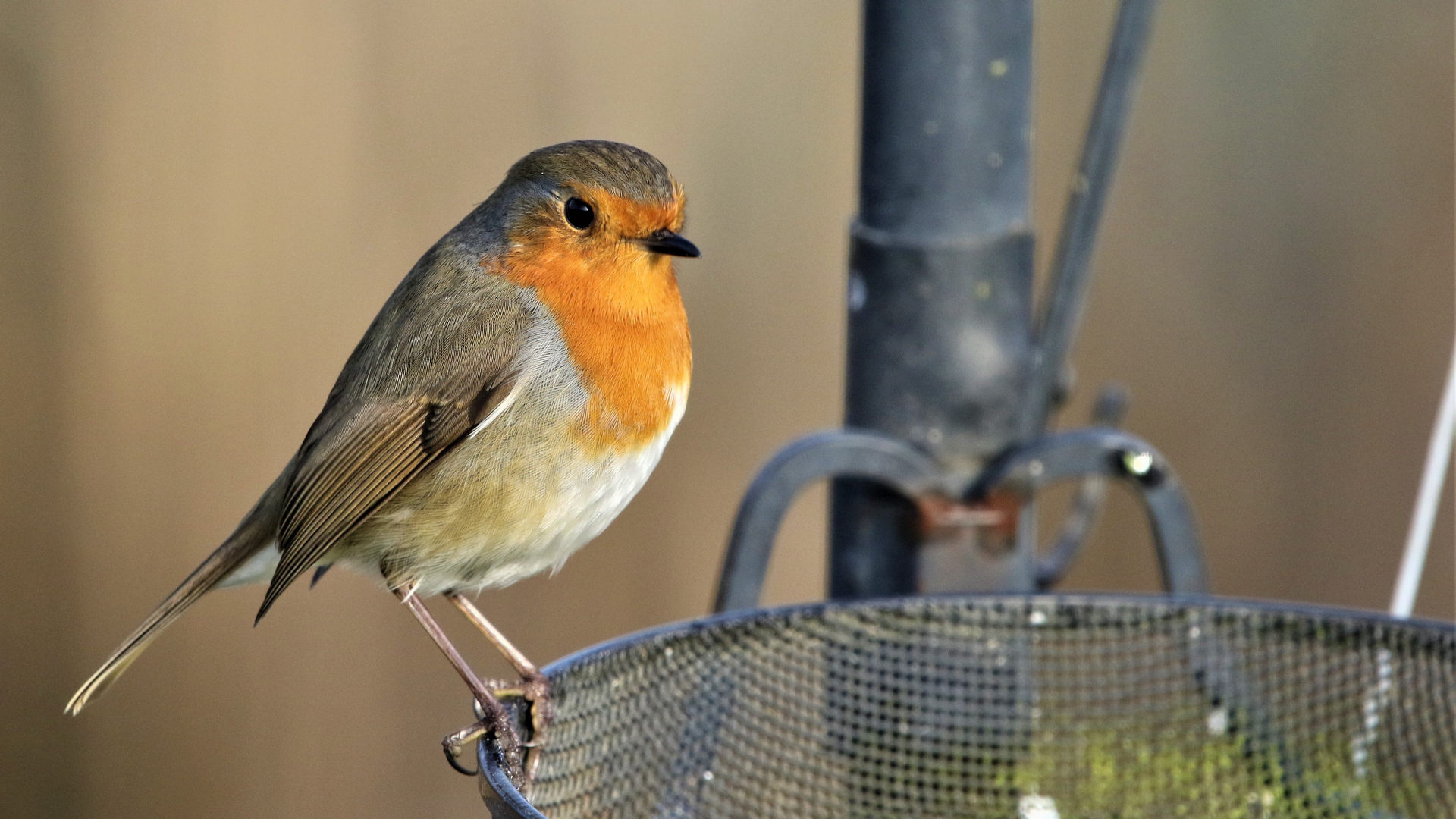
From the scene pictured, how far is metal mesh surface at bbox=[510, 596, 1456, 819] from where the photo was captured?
81.0 inches

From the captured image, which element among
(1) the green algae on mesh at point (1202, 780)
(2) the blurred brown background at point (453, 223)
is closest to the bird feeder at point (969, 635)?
(1) the green algae on mesh at point (1202, 780)

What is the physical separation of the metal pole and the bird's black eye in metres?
0.49

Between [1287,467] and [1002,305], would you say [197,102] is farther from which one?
[1287,467]

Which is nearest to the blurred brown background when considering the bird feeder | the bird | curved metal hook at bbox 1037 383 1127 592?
the bird

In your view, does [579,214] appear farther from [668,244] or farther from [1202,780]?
[1202,780]

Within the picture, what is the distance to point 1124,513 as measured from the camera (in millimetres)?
4555

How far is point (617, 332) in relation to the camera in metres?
2.19

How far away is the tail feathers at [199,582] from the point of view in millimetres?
2348

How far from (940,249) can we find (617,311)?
0.54 meters

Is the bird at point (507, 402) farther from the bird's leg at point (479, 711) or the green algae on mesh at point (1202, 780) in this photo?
the green algae on mesh at point (1202, 780)

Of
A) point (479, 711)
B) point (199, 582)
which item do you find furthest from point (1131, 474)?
point (199, 582)

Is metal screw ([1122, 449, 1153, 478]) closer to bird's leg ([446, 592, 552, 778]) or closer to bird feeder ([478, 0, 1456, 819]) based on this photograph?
bird feeder ([478, 0, 1456, 819])

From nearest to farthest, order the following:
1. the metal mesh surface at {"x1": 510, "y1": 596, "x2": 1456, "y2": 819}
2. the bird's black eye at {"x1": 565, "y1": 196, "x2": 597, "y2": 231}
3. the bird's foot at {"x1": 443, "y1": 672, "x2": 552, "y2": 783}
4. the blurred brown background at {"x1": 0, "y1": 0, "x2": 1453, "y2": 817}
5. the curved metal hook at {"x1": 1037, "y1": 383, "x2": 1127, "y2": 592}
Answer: the bird's foot at {"x1": 443, "y1": 672, "x2": 552, "y2": 783}
the metal mesh surface at {"x1": 510, "y1": 596, "x2": 1456, "y2": 819}
the bird's black eye at {"x1": 565, "y1": 196, "x2": 597, "y2": 231}
the curved metal hook at {"x1": 1037, "y1": 383, "x2": 1127, "y2": 592}
the blurred brown background at {"x1": 0, "y1": 0, "x2": 1453, "y2": 817}

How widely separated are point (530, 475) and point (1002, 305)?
81 cm
